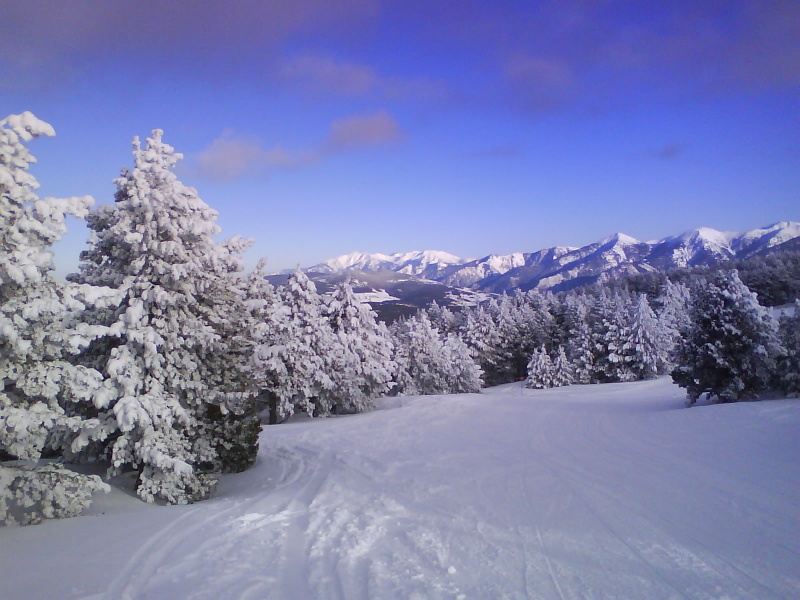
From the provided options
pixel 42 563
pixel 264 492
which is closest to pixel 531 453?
pixel 264 492

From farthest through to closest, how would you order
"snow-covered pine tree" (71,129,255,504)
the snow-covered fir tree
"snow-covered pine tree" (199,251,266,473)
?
the snow-covered fir tree, "snow-covered pine tree" (199,251,266,473), "snow-covered pine tree" (71,129,255,504)

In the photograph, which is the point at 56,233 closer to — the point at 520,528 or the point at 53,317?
the point at 53,317

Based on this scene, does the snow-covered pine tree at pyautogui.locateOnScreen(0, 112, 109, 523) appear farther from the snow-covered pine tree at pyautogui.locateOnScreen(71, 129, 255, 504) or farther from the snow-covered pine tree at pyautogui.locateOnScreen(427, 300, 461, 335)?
the snow-covered pine tree at pyautogui.locateOnScreen(427, 300, 461, 335)

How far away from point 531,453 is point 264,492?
24.2 ft

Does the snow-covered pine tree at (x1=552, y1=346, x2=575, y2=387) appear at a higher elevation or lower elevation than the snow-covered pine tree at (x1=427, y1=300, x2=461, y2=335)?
lower

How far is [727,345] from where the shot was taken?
1973 cm

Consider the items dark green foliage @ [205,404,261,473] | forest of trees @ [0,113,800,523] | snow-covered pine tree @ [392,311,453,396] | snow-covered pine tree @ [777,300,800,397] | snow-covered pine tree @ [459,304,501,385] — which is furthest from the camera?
snow-covered pine tree @ [459,304,501,385]

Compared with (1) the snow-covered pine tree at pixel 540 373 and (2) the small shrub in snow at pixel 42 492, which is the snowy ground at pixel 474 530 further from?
(1) the snow-covered pine tree at pixel 540 373

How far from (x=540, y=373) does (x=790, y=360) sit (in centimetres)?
2709

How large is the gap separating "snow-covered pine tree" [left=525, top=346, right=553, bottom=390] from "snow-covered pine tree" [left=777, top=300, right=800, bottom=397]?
2490 centimetres

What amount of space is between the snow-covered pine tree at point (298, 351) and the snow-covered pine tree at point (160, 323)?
11.5 m

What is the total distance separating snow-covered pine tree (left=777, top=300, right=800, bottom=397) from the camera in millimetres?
17266

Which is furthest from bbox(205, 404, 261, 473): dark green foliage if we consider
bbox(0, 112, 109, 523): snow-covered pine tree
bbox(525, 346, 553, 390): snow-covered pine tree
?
bbox(525, 346, 553, 390): snow-covered pine tree

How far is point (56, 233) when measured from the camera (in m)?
7.39
